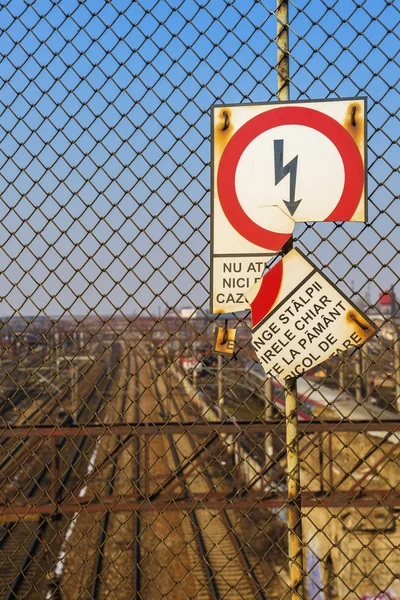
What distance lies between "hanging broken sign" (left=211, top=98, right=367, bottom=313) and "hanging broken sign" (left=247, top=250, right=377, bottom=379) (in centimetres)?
9

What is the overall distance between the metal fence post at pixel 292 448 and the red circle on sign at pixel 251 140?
0.12 m

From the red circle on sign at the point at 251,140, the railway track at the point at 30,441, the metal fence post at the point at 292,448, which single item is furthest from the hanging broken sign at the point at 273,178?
the railway track at the point at 30,441

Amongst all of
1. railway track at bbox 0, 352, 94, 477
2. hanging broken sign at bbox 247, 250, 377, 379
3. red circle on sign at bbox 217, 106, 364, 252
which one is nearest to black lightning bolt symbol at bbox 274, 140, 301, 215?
red circle on sign at bbox 217, 106, 364, 252

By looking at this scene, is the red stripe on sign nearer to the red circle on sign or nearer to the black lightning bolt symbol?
the red circle on sign

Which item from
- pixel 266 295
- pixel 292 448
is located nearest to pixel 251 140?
pixel 266 295

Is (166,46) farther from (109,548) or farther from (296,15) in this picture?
(109,548)

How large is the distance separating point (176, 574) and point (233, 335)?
11230mm

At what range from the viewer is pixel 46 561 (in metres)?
13.1

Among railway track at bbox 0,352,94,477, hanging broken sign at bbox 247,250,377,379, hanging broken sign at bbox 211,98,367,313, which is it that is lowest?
railway track at bbox 0,352,94,477

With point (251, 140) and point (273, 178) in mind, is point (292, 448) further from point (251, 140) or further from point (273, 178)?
point (251, 140)

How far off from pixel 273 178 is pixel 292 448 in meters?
1.28

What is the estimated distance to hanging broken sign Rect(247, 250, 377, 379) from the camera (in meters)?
2.54

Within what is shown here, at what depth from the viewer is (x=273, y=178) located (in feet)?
8.54

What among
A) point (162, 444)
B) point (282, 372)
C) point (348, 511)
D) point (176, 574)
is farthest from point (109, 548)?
point (282, 372)
